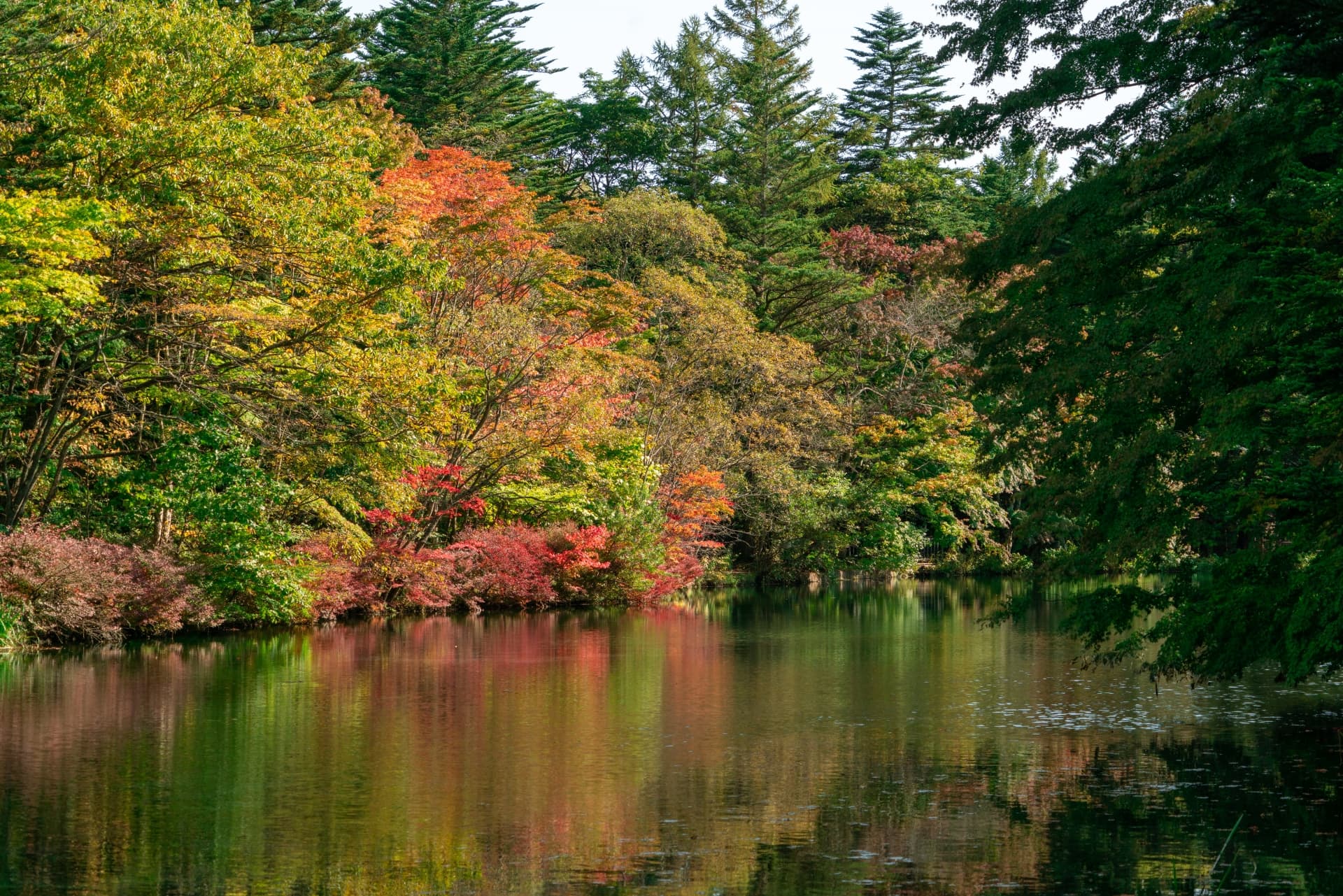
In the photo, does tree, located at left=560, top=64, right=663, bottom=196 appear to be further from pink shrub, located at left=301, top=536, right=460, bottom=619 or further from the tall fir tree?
pink shrub, located at left=301, top=536, right=460, bottom=619

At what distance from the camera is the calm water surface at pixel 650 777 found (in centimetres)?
859

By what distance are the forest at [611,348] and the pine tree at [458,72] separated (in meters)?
0.20

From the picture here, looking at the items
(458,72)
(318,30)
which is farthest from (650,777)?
(458,72)

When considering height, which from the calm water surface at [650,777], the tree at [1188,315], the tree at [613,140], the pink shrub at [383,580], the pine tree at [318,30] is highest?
the tree at [613,140]

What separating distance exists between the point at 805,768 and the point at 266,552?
14327mm

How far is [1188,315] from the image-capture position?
13016mm

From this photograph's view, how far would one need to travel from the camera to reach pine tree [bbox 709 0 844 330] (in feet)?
160

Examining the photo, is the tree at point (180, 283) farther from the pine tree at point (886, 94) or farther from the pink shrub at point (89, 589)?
the pine tree at point (886, 94)

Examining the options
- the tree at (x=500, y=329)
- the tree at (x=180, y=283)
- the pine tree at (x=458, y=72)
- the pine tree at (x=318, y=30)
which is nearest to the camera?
the tree at (x=180, y=283)

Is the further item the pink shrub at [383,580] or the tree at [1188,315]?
the pink shrub at [383,580]

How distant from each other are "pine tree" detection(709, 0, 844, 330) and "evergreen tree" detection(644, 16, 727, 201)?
594 mm

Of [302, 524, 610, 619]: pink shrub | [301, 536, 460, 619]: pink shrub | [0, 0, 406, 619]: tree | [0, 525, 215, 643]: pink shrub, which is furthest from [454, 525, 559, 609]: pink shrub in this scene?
[0, 525, 215, 643]: pink shrub

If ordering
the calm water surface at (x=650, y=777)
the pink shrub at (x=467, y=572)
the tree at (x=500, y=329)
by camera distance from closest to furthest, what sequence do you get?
the calm water surface at (x=650, y=777) < the pink shrub at (x=467, y=572) < the tree at (x=500, y=329)

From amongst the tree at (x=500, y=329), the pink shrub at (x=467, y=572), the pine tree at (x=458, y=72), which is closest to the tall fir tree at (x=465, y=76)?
the pine tree at (x=458, y=72)
